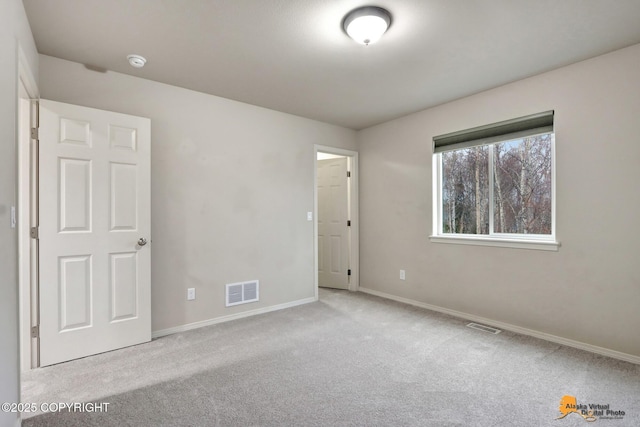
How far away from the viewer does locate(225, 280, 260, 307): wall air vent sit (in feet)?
11.2

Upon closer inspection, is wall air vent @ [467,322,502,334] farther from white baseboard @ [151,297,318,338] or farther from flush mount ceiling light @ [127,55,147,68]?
flush mount ceiling light @ [127,55,147,68]

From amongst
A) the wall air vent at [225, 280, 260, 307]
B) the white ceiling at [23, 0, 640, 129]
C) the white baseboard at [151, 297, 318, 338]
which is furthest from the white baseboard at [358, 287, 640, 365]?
the white ceiling at [23, 0, 640, 129]

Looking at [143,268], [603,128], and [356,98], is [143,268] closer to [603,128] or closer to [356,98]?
[356,98]

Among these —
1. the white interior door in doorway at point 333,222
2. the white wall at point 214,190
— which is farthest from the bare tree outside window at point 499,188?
the white wall at point 214,190

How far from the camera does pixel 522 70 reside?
2738mm

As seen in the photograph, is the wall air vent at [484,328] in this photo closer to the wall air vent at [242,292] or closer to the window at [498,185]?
the window at [498,185]

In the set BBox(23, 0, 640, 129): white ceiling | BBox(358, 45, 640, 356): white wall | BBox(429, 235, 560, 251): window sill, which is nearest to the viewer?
BBox(23, 0, 640, 129): white ceiling

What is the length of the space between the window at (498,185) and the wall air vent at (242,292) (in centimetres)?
217

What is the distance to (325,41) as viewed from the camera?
229 centimetres

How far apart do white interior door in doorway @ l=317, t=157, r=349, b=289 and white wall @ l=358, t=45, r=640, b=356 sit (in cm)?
126

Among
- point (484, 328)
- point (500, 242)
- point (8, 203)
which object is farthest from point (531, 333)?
point (8, 203)

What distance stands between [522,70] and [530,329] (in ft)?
7.64

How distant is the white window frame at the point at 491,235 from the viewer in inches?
111

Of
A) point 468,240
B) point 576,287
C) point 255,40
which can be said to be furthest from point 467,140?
point 255,40
